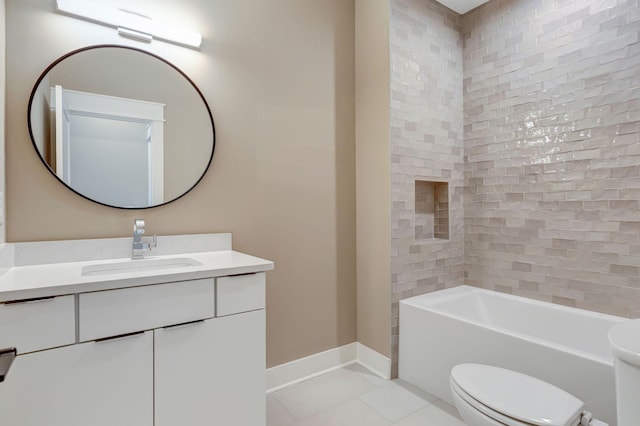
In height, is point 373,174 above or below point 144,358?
above

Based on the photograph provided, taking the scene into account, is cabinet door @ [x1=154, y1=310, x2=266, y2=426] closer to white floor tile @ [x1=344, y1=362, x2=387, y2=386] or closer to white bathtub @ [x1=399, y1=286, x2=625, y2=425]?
white floor tile @ [x1=344, y1=362, x2=387, y2=386]

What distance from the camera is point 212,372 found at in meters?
1.34

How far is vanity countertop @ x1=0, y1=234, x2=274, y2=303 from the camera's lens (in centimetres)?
105

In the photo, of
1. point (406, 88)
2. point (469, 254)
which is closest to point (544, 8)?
point (406, 88)

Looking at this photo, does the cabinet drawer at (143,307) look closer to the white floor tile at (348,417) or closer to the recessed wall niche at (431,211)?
the white floor tile at (348,417)

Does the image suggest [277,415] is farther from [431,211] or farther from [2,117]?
[2,117]

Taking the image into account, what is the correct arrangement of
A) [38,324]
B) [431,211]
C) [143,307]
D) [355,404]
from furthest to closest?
[431,211] < [355,404] < [143,307] < [38,324]

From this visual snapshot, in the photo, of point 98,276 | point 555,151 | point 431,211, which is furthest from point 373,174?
point 98,276

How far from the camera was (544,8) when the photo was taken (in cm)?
220

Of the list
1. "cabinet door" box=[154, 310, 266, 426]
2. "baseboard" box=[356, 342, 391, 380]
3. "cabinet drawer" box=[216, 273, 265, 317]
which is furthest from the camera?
"baseboard" box=[356, 342, 391, 380]

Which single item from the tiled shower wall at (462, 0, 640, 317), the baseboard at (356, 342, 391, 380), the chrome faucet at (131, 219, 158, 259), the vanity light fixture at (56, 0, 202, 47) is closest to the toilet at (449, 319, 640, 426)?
the baseboard at (356, 342, 391, 380)

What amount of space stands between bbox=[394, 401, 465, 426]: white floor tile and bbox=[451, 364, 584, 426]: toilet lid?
510mm

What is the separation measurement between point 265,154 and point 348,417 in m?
1.63

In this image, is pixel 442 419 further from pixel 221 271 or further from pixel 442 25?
pixel 442 25
